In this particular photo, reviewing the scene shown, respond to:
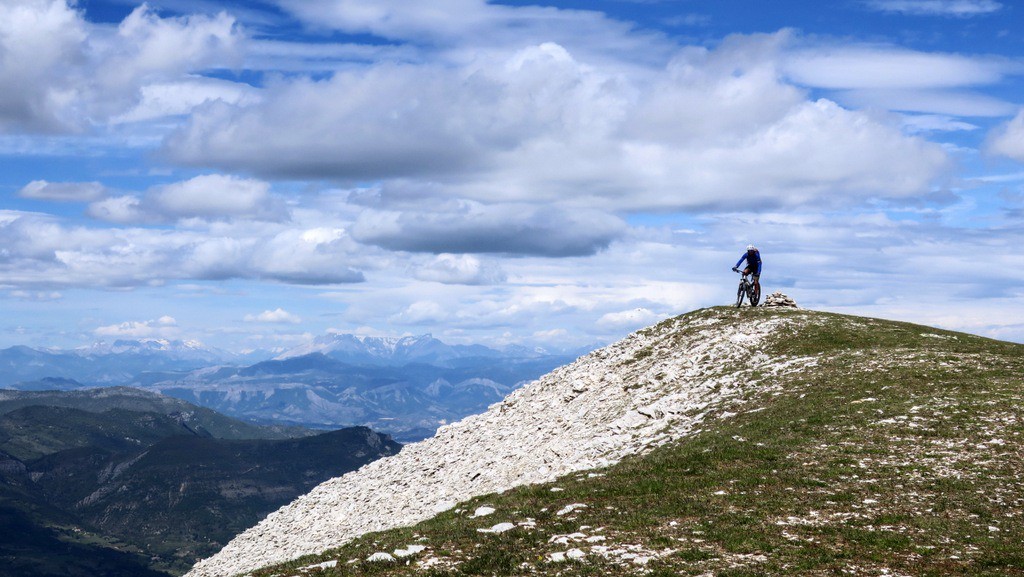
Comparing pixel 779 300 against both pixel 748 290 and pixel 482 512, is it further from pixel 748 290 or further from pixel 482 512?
pixel 482 512

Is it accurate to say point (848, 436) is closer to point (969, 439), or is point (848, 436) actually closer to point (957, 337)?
point (969, 439)

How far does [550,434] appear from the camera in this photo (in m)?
48.5

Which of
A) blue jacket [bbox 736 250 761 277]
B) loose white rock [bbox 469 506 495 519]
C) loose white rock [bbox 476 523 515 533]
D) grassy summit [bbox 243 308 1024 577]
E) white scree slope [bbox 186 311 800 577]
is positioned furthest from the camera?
blue jacket [bbox 736 250 761 277]

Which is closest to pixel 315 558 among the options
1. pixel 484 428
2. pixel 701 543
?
pixel 701 543

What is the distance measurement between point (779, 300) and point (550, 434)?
26806 millimetres

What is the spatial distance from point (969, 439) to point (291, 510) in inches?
1936

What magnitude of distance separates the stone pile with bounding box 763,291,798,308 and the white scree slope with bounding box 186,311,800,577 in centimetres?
569

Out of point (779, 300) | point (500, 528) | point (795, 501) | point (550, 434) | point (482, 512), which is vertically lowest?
point (550, 434)

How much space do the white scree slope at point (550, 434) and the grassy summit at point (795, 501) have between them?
3793 mm

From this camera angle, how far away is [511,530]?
23.1 m

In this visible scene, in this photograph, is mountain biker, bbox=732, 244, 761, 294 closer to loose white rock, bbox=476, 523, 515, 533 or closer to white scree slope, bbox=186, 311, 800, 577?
white scree slope, bbox=186, 311, 800, 577

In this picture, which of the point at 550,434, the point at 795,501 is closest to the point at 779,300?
the point at 550,434

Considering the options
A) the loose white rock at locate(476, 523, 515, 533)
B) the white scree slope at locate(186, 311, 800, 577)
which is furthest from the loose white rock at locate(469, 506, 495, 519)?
the white scree slope at locate(186, 311, 800, 577)

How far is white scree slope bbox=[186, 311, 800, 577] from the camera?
39406 mm
